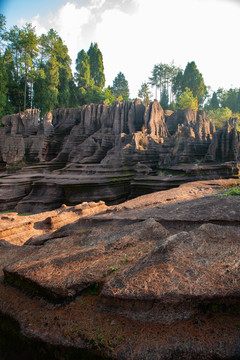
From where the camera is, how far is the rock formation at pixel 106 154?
45.9 feet

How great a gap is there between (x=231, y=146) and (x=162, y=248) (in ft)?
49.5

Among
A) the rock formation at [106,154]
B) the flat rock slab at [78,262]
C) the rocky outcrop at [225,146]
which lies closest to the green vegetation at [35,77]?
the rock formation at [106,154]

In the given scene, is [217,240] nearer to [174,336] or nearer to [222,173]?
[174,336]

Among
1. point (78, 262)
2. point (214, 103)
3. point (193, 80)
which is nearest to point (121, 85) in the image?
point (193, 80)

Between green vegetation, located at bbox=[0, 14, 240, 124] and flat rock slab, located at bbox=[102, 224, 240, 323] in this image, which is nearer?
flat rock slab, located at bbox=[102, 224, 240, 323]

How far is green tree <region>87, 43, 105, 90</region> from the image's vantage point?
155ft

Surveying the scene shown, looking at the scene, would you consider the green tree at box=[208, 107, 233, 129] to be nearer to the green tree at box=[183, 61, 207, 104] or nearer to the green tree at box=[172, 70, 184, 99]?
the green tree at box=[183, 61, 207, 104]

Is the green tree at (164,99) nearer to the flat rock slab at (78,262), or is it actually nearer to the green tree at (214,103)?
the green tree at (214,103)

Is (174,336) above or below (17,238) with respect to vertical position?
above

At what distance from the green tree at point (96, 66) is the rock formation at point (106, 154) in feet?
→ 74.4

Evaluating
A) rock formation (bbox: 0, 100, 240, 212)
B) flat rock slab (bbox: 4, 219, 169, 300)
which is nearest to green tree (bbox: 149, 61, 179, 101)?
rock formation (bbox: 0, 100, 240, 212)

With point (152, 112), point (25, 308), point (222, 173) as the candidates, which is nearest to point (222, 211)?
point (25, 308)

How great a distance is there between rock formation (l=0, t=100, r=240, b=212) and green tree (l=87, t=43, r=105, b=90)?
74.4 feet

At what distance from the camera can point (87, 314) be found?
1896 millimetres
